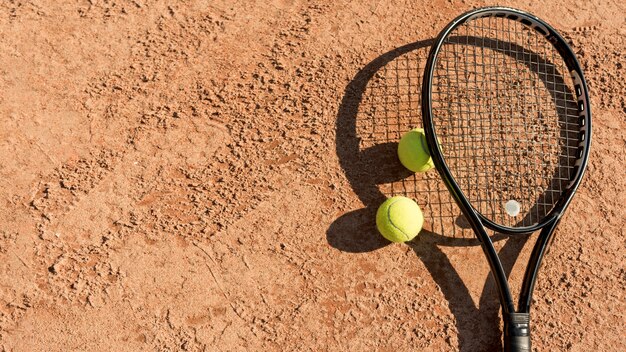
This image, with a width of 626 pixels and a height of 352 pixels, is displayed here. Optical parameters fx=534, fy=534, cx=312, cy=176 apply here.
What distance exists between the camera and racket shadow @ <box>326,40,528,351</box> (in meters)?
2.62

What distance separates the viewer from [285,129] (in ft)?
9.12

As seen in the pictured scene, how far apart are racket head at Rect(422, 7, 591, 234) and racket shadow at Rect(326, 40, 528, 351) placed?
14 cm

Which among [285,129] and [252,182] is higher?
[285,129]

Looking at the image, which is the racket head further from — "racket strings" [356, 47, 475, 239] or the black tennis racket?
"racket strings" [356, 47, 475, 239]

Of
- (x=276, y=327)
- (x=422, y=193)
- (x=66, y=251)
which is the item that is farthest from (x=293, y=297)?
(x=66, y=251)

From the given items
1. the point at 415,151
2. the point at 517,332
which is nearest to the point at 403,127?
the point at 415,151

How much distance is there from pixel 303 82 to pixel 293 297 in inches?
44.3

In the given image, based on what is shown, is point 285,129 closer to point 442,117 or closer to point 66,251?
point 442,117

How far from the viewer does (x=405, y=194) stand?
108 inches

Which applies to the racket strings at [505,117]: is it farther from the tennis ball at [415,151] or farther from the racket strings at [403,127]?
the tennis ball at [415,151]

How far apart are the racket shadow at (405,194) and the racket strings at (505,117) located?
5.8 inches

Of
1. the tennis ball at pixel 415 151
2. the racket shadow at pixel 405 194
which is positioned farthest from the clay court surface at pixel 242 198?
the tennis ball at pixel 415 151

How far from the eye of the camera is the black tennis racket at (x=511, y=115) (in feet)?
9.05

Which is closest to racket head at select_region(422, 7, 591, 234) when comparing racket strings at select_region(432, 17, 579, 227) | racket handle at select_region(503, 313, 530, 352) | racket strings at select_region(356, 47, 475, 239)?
racket strings at select_region(432, 17, 579, 227)
